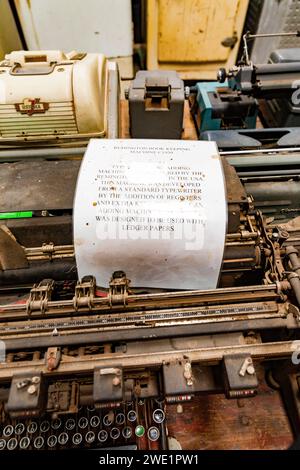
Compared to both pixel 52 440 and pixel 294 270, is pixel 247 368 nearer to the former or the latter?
pixel 294 270

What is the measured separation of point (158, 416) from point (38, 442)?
409 millimetres

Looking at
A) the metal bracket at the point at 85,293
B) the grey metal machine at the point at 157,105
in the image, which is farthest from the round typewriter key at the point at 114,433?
the grey metal machine at the point at 157,105

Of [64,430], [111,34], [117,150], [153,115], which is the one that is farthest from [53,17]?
[64,430]

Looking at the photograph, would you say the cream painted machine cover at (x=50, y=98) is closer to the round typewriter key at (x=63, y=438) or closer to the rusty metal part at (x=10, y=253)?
the rusty metal part at (x=10, y=253)

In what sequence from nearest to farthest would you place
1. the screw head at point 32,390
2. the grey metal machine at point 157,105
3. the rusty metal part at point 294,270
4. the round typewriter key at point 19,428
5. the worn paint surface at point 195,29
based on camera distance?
the screw head at point 32,390 → the rusty metal part at point 294,270 → the round typewriter key at point 19,428 → the grey metal machine at point 157,105 → the worn paint surface at point 195,29

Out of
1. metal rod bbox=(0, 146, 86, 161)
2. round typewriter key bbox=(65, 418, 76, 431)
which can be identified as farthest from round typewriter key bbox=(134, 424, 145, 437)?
metal rod bbox=(0, 146, 86, 161)

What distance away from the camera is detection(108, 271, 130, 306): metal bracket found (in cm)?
97

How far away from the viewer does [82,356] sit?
3.00 feet

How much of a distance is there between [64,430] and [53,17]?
9.26 feet

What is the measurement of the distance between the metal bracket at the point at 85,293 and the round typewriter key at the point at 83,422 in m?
0.42

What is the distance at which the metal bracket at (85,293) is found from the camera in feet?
3.17

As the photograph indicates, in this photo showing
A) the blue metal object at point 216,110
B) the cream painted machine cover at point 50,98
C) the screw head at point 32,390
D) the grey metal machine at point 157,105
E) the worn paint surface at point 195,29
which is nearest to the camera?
the screw head at point 32,390

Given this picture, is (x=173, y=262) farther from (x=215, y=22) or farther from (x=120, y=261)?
(x=215, y=22)

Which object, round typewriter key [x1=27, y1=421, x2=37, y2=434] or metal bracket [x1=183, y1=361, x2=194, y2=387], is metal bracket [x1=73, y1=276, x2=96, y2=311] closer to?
metal bracket [x1=183, y1=361, x2=194, y2=387]
